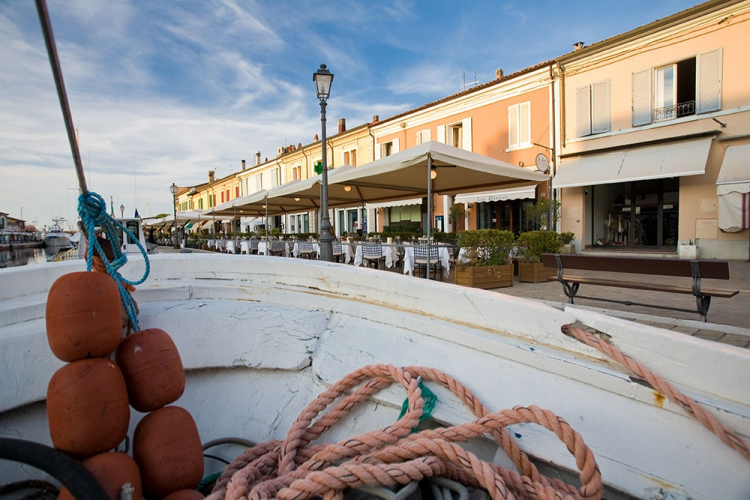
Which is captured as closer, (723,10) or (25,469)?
(25,469)

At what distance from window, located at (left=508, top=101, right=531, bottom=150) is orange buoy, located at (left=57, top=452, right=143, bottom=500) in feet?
49.6

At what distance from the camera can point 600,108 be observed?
1231cm

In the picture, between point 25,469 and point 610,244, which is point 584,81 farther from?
point 25,469

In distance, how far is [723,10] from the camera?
9992mm

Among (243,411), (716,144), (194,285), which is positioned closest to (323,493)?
(243,411)

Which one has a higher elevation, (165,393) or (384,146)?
(384,146)

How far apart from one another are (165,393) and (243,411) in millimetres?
500

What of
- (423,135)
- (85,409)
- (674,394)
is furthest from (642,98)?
(85,409)

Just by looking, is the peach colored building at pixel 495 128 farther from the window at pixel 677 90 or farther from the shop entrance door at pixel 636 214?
the window at pixel 677 90

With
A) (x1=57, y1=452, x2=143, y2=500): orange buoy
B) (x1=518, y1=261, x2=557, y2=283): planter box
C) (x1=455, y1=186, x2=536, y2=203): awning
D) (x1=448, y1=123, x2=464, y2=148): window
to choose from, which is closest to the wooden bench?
(x1=518, y1=261, x2=557, y2=283): planter box

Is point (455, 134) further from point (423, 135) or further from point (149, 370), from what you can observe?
point (149, 370)

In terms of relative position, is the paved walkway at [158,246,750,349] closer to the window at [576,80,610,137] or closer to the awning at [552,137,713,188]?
the awning at [552,137,713,188]

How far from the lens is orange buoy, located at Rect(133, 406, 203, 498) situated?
3.12ft

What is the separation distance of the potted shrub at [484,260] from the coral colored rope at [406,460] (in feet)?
19.2
